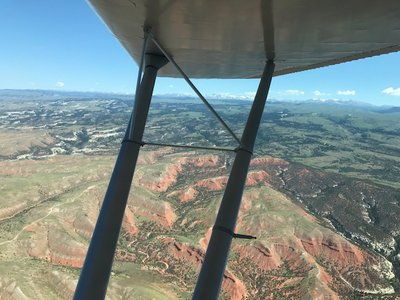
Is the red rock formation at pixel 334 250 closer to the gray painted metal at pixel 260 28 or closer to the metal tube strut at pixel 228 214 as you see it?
the metal tube strut at pixel 228 214

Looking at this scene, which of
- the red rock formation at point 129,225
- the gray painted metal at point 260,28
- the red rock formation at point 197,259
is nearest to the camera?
the gray painted metal at point 260,28

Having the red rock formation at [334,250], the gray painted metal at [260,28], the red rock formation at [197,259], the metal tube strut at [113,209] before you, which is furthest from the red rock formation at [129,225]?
the metal tube strut at [113,209]

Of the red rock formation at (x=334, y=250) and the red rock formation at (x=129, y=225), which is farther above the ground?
the red rock formation at (x=334, y=250)

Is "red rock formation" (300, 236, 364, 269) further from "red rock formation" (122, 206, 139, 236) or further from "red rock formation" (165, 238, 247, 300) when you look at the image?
"red rock formation" (122, 206, 139, 236)

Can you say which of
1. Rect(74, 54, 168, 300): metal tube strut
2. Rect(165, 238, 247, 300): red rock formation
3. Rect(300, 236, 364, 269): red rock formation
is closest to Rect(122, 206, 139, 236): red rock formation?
Rect(165, 238, 247, 300): red rock formation

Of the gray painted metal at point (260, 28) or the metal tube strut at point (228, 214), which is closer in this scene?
the gray painted metal at point (260, 28)

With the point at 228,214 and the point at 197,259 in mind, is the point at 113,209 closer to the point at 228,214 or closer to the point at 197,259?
the point at 228,214

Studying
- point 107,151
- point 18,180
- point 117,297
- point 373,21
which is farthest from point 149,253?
point 107,151
